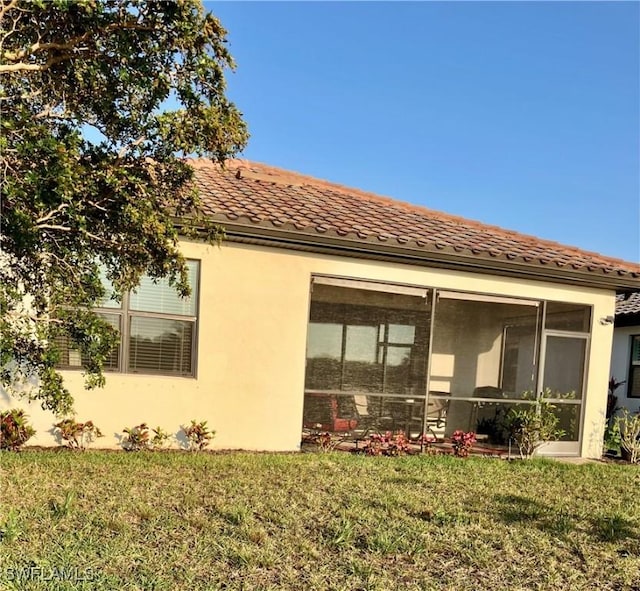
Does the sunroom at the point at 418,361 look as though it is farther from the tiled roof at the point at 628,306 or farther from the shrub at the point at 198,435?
the tiled roof at the point at 628,306

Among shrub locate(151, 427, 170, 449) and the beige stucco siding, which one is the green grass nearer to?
shrub locate(151, 427, 170, 449)

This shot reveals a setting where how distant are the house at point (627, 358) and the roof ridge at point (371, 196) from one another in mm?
3570

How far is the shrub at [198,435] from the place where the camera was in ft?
24.8

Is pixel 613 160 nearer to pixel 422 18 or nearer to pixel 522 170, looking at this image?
pixel 522 170

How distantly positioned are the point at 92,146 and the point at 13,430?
477 cm

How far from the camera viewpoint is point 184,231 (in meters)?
4.23

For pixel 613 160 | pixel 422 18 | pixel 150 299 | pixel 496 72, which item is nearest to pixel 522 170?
pixel 613 160

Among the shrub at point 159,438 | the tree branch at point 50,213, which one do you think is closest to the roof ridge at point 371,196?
the shrub at point 159,438

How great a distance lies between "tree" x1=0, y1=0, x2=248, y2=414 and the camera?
3264 millimetres

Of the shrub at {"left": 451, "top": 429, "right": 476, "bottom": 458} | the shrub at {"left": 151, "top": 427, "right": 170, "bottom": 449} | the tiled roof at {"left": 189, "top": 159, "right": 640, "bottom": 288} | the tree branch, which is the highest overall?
the tiled roof at {"left": 189, "top": 159, "right": 640, "bottom": 288}

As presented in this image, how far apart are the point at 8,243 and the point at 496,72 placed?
10776 millimetres

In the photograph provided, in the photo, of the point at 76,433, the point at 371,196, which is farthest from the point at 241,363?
the point at 371,196

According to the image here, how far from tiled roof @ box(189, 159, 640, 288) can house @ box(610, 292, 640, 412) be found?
353 centimetres

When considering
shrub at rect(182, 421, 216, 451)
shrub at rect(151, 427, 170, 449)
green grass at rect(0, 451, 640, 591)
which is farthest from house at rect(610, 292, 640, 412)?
shrub at rect(151, 427, 170, 449)
